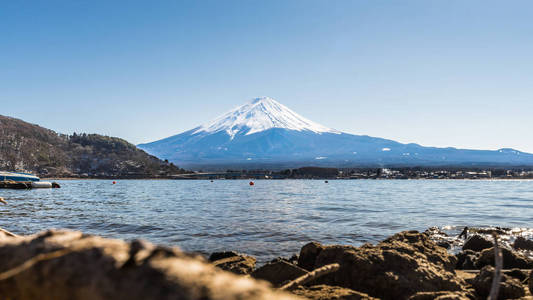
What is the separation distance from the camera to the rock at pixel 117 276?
51.1 inches

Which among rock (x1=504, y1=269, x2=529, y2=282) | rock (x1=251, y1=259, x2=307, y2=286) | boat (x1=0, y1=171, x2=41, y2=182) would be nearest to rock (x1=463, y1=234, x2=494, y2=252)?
rock (x1=504, y1=269, x2=529, y2=282)

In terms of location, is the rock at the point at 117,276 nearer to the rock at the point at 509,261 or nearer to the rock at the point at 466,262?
the rock at the point at 509,261

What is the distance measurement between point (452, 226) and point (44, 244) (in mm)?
23963

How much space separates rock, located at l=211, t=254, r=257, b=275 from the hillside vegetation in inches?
6028

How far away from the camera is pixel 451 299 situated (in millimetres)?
4582

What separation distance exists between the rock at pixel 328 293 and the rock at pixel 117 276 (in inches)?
149

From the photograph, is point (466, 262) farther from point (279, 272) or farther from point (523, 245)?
point (279, 272)

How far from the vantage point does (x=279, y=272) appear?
700 centimetres

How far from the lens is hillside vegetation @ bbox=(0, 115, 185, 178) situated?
477 ft

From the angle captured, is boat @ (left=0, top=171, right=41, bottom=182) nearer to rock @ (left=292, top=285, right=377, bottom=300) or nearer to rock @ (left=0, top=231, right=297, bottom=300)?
rock @ (left=292, top=285, right=377, bottom=300)

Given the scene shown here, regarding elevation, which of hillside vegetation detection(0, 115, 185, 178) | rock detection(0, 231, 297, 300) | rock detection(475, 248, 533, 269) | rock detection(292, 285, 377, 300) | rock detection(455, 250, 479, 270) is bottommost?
rock detection(455, 250, 479, 270)

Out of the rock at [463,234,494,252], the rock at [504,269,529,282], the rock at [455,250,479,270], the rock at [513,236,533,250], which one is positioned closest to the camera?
the rock at [504,269,529,282]

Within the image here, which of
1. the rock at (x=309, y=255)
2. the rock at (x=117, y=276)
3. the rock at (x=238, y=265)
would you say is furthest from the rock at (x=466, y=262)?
the rock at (x=117, y=276)

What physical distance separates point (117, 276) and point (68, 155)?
186362 mm
